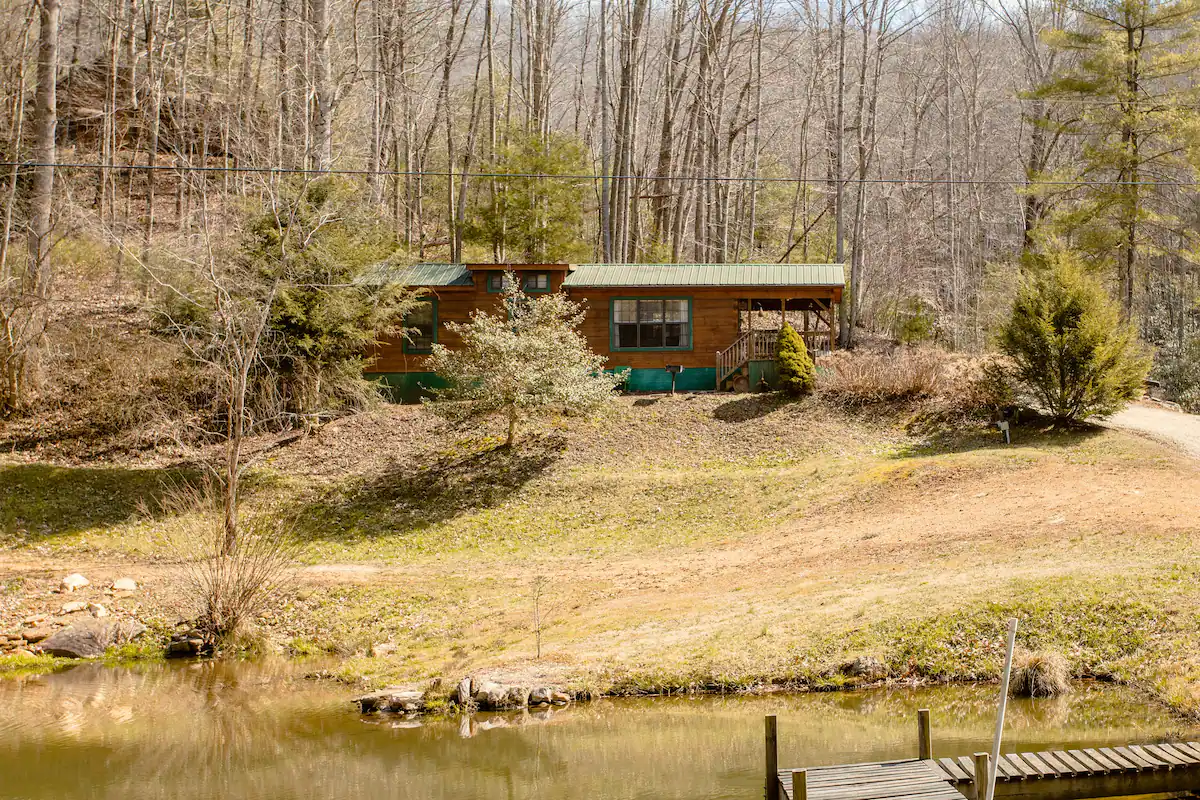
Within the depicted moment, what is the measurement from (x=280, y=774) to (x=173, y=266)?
54.8 feet

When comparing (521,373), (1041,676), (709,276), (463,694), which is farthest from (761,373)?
(463,694)

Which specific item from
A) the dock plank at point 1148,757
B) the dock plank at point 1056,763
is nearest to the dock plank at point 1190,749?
the dock plank at point 1148,757

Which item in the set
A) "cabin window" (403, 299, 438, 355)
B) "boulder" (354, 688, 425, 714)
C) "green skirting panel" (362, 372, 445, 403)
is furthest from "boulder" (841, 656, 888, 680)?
"cabin window" (403, 299, 438, 355)

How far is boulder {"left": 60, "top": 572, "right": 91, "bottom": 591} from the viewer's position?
16266 mm

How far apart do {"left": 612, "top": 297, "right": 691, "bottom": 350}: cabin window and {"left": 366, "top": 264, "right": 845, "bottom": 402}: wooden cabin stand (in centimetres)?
3

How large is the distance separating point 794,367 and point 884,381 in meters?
2.25

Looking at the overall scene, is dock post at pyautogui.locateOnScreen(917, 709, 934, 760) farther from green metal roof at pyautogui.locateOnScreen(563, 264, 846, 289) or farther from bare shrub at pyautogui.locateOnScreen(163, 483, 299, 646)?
green metal roof at pyautogui.locateOnScreen(563, 264, 846, 289)

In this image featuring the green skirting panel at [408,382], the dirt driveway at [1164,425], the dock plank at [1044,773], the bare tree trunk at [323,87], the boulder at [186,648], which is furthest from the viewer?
the green skirting panel at [408,382]

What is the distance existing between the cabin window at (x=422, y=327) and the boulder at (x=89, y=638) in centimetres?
1409

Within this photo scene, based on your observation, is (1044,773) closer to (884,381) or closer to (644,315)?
(884,381)

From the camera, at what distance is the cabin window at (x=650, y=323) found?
28.5m

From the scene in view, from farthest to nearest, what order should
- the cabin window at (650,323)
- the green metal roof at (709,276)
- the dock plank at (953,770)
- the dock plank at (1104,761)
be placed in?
the cabin window at (650,323) < the green metal roof at (709,276) < the dock plank at (1104,761) < the dock plank at (953,770)

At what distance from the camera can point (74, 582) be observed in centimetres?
1639

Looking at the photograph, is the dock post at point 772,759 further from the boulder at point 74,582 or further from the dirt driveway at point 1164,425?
the dirt driveway at point 1164,425
